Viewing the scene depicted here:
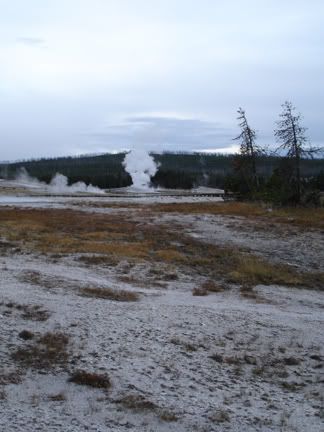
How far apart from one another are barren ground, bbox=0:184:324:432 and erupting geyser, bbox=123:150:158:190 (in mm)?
86312

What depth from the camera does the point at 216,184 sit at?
13062 centimetres

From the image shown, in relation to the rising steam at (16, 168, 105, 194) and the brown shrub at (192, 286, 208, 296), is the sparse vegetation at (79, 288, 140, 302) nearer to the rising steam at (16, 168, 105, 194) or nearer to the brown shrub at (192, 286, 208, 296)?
the brown shrub at (192, 286, 208, 296)

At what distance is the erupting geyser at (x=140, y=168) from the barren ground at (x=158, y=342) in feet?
283

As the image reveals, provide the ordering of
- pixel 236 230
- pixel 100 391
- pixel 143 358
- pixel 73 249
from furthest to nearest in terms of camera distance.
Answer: pixel 236 230
pixel 73 249
pixel 143 358
pixel 100 391

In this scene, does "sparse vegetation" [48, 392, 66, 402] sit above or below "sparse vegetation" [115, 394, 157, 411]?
above

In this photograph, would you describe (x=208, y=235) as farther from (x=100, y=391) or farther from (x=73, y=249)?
(x=100, y=391)

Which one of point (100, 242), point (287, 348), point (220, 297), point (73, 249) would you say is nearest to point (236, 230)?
point (100, 242)

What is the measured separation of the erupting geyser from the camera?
344 feet

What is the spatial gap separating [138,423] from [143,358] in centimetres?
228

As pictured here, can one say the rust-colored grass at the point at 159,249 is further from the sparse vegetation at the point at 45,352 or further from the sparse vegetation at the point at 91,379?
the sparse vegetation at the point at 91,379

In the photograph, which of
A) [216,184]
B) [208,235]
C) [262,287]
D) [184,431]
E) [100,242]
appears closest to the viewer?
[184,431]

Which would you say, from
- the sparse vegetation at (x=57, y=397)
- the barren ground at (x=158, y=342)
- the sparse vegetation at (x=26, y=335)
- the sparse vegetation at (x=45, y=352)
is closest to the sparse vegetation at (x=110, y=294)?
the barren ground at (x=158, y=342)

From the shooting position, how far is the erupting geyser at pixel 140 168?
105 meters

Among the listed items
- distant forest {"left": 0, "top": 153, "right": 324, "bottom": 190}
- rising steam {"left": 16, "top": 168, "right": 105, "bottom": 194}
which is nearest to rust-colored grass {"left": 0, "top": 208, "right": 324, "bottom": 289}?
distant forest {"left": 0, "top": 153, "right": 324, "bottom": 190}
